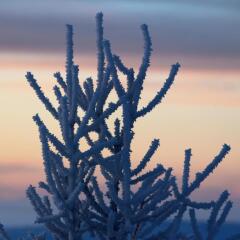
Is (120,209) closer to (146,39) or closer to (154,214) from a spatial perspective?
(154,214)

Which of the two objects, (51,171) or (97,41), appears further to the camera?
(97,41)

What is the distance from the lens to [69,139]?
8.65 m

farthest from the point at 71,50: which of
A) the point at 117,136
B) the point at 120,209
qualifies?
the point at 120,209

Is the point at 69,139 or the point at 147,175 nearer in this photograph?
the point at 69,139

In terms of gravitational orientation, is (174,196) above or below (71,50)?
below

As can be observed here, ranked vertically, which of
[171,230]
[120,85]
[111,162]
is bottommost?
[171,230]

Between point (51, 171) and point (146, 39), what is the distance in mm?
1669

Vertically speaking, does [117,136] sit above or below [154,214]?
above

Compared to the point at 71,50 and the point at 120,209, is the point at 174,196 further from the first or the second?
the point at 71,50

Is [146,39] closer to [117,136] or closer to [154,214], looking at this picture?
A: [117,136]

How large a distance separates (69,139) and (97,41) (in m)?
1.18

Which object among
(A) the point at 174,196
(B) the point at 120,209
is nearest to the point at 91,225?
(B) the point at 120,209

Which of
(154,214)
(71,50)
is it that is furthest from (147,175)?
(71,50)

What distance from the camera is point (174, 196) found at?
958 cm
